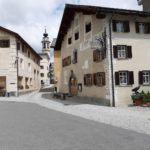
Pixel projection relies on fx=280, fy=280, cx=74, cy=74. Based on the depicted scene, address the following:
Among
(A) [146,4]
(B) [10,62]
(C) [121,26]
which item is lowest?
(B) [10,62]

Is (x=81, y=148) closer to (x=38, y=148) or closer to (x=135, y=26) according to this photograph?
(x=38, y=148)

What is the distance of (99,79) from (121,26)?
433cm

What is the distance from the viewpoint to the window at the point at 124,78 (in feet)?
65.2

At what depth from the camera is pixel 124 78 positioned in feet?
66.0

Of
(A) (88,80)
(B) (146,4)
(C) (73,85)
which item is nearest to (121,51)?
(A) (88,80)

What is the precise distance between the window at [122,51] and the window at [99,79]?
1790mm

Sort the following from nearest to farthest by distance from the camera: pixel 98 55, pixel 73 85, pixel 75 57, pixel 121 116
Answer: pixel 121 116
pixel 98 55
pixel 75 57
pixel 73 85

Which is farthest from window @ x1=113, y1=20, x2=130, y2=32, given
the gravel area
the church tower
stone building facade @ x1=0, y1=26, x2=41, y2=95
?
the church tower

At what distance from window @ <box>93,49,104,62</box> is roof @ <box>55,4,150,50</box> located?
2.72 meters

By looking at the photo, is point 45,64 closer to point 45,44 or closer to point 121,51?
point 45,44

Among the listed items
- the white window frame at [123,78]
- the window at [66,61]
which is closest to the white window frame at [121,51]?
the white window frame at [123,78]

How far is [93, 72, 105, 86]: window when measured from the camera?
820 inches

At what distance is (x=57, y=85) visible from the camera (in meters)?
34.3

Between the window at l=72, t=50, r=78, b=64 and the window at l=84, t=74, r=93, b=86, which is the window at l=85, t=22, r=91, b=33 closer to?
the window at l=72, t=50, r=78, b=64
